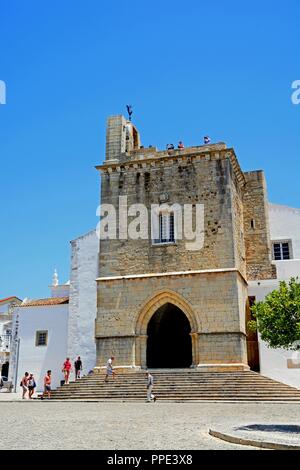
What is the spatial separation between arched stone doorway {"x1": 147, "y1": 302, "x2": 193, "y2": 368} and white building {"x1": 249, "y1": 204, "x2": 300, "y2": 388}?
4.11 meters

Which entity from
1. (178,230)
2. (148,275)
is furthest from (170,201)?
(148,275)

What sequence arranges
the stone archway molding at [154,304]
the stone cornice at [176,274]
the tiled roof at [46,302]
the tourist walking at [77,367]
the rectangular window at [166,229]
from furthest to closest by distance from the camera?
the tiled roof at [46,302]
the tourist walking at [77,367]
the rectangular window at [166,229]
the stone archway molding at [154,304]
the stone cornice at [176,274]

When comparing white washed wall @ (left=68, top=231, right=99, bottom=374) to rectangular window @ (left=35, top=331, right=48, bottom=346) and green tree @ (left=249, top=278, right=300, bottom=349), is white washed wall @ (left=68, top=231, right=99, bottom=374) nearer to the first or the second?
rectangular window @ (left=35, top=331, right=48, bottom=346)

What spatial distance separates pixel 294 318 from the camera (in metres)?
11.4

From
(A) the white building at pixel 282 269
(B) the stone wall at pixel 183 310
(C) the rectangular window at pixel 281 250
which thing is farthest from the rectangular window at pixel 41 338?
(C) the rectangular window at pixel 281 250

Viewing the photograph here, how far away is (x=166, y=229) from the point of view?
24250 mm

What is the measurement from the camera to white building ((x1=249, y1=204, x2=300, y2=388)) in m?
22.1

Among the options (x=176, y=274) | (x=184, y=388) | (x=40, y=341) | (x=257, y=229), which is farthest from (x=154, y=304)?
(x=40, y=341)

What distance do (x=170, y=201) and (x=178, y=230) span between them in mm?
1494

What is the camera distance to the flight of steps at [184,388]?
18.6 m

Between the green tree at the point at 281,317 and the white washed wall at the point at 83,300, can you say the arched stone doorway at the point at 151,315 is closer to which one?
the white washed wall at the point at 83,300

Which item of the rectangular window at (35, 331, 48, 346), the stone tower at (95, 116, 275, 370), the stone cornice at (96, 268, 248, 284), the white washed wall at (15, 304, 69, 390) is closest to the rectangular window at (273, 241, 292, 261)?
the stone tower at (95, 116, 275, 370)

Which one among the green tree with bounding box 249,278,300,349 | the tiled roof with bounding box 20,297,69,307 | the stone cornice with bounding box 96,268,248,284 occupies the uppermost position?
the stone cornice with bounding box 96,268,248,284

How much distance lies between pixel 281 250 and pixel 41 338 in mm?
14016
